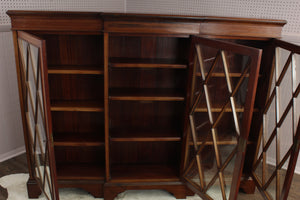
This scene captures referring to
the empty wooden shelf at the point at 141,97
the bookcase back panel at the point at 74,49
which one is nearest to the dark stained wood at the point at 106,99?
the empty wooden shelf at the point at 141,97

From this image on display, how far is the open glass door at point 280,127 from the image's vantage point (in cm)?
137

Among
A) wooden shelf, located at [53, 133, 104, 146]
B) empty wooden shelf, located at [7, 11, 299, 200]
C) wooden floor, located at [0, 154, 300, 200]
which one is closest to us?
empty wooden shelf, located at [7, 11, 299, 200]

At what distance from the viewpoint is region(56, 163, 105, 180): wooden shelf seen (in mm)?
1797

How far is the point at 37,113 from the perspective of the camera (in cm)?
148

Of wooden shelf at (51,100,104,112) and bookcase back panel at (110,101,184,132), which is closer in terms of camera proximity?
wooden shelf at (51,100,104,112)

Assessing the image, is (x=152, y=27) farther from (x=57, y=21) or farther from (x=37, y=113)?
(x=37, y=113)

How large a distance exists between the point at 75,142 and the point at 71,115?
0.24 metres

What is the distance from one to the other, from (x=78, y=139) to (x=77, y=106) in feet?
0.82

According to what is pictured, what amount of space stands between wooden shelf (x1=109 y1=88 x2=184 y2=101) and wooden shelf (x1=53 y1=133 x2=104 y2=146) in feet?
1.12

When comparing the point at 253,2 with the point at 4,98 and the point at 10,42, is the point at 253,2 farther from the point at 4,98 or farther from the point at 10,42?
the point at 4,98

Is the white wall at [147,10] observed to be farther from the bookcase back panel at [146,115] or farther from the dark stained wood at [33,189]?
the bookcase back panel at [146,115]

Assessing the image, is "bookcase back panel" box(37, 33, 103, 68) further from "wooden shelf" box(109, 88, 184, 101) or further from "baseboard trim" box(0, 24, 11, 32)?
"baseboard trim" box(0, 24, 11, 32)

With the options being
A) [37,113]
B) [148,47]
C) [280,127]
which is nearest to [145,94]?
[148,47]

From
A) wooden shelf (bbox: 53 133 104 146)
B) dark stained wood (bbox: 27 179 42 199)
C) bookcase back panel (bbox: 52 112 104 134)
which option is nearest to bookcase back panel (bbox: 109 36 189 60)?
bookcase back panel (bbox: 52 112 104 134)
